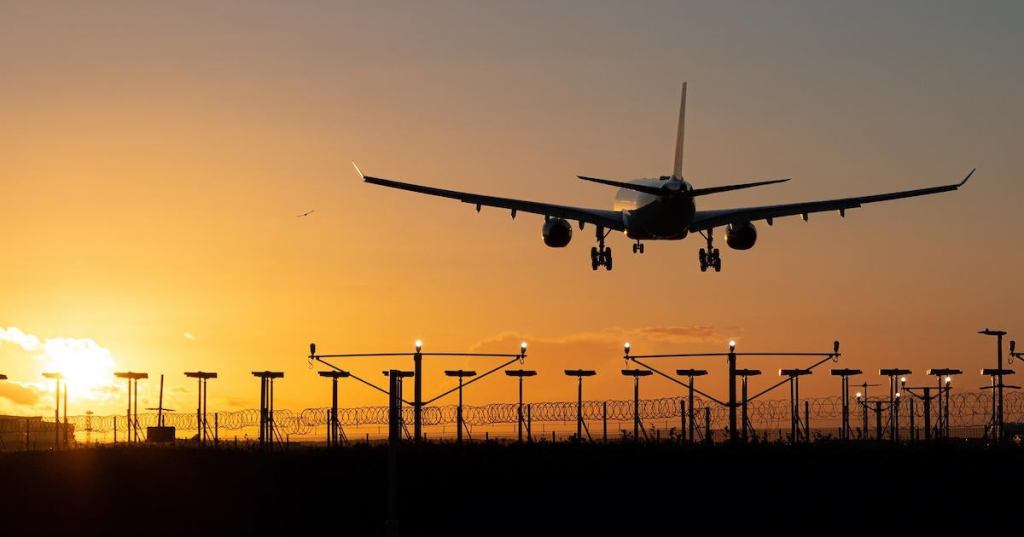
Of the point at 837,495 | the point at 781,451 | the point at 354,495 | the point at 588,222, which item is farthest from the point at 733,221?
the point at 354,495

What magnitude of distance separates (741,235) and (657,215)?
32.1 ft

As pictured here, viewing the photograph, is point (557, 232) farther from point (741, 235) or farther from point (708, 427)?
point (708, 427)

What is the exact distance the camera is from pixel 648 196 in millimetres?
80562

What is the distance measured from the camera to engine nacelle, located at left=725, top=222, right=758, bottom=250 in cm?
8812

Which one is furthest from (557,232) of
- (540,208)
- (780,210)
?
(780,210)

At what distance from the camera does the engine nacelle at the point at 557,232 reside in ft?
286

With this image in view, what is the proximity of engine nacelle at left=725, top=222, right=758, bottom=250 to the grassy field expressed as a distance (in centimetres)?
1196

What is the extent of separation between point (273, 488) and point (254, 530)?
216 inches

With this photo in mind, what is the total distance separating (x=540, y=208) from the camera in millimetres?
87438

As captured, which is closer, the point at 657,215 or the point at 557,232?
the point at 657,215

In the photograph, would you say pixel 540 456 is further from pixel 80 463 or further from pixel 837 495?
pixel 80 463

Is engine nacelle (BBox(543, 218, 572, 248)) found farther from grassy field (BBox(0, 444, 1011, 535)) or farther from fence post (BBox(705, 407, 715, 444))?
fence post (BBox(705, 407, 715, 444))

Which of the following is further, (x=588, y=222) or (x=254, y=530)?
(x=588, y=222)

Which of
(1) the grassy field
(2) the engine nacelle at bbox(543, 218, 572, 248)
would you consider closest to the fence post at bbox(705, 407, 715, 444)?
(1) the grassy field
